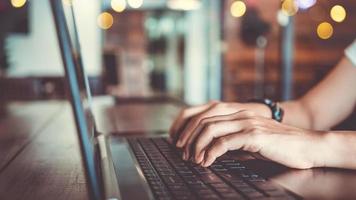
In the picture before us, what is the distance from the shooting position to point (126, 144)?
1058 millimetres

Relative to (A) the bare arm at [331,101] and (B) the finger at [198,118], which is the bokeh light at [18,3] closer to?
(A) the bare arm at [331,101]

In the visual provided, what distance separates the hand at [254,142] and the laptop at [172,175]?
0.02 meters

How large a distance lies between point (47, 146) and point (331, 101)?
33.6 inches

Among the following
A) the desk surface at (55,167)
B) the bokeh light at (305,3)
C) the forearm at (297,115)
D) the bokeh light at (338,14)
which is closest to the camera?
the desk surface at (55,167)

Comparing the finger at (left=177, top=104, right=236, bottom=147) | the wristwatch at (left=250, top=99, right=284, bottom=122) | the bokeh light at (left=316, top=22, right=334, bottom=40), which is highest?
the finger at (left=177, top=104, right=236, bottom=147)

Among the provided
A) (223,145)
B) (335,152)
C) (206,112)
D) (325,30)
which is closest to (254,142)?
(223,145)

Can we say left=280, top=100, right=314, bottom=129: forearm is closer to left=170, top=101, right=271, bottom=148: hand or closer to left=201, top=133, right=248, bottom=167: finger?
left=170, top=101, right=271, bottom=148: hand

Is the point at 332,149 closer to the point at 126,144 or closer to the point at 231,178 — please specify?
the point at 231,178

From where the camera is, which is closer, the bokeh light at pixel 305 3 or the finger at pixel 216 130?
the finger at pixel 216 130

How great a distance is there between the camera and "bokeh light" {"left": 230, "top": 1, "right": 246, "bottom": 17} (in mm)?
8977

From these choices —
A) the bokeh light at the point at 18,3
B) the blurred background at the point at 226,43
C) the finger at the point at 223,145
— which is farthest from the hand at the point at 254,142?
the bokeh light at the point at 18,3

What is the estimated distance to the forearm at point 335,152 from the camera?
2.79ft

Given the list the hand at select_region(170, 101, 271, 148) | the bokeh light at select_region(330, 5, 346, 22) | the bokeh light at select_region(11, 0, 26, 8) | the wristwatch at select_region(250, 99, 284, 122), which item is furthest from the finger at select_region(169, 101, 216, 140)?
the bokeh light at select_region(330, 5, 346, 22)

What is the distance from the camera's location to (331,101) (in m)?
1.50
